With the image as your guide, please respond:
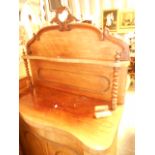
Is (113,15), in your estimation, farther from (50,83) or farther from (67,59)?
(50,83)

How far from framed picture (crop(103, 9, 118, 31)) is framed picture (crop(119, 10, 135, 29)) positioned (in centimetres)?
2

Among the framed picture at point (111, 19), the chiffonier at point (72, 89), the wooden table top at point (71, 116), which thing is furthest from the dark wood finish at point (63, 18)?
the wooden table top at point (71, 116)

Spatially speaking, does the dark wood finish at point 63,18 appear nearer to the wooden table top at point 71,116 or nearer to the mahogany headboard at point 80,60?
the mahogany headboard at point 80,60

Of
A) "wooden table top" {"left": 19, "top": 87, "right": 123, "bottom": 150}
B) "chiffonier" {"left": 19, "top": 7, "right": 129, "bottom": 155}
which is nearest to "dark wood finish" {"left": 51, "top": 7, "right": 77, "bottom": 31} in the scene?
"chiffonier" {"left": 19, "top": 7, "right": 129, "bottom": 155}

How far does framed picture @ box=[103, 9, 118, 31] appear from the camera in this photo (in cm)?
74

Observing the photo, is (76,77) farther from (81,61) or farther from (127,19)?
(127,19)

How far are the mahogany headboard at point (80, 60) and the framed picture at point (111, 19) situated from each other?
0.03 m

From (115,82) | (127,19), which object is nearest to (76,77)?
(115,82)

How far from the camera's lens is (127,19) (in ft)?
2.41

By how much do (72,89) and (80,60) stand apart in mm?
131

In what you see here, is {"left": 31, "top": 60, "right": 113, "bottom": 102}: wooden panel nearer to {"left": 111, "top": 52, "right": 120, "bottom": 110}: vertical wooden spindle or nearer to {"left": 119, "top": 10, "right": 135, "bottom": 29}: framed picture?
{"left": 111, "top": 52, "right": 120, "bottom": 110}: vertical wooden spindle

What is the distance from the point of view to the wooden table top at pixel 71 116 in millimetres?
759
